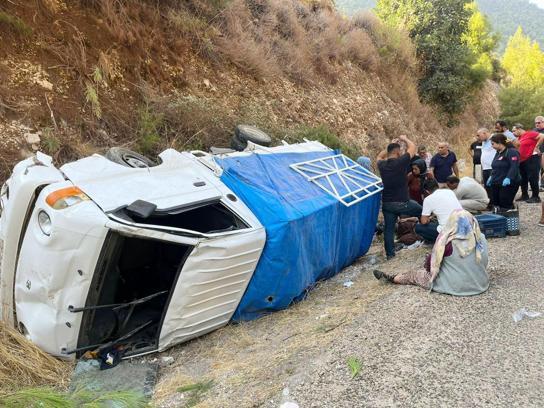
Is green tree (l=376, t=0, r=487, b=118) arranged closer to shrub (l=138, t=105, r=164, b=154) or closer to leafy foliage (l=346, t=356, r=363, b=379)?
shrub (l=138, t=105, r=164, b=154)

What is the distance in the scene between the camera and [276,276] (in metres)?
4.63

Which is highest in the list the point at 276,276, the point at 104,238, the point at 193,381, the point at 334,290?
the point at 104,238

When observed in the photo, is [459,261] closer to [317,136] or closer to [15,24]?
[317,136]

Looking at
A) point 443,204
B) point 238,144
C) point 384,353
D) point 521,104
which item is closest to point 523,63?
point 521,104

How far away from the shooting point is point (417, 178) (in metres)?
7.68

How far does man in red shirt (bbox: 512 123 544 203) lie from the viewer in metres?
8.07

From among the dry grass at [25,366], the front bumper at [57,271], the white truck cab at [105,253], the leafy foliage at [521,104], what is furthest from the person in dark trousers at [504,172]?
the leafy foliage at [521,104]

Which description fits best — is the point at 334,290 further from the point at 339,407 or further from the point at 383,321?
the point at 339,407

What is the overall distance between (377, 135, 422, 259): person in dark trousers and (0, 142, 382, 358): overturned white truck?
1.18m

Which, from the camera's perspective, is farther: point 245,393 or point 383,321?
point 383,321

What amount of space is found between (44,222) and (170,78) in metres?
5.80

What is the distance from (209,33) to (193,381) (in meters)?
8.31

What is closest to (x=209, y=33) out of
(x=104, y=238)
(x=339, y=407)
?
(x=104, y=238)

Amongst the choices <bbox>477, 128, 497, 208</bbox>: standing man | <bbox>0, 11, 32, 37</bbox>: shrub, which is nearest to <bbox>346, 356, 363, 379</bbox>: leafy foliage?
<bbox>477, 128, 497, 208</bbox>: standing man
